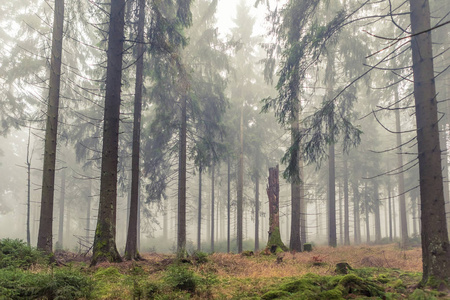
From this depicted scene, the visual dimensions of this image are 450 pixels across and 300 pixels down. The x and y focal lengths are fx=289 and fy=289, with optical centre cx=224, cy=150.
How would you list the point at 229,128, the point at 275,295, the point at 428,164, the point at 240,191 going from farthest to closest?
the point at 229,128 < the point at 240,191 < the point at 428,164 < the point at 275,295

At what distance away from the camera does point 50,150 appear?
9789 millimetres

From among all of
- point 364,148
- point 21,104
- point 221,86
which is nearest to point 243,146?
point 221,86

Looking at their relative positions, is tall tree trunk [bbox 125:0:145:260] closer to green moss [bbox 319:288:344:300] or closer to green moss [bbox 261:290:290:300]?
green moss [bbox 261:290:290:300]

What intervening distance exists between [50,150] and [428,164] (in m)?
10.9

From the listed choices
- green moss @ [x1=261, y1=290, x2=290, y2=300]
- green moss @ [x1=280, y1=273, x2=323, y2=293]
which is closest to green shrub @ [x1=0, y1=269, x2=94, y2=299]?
green moss @ [x1=261, y1=290, x2=290, y2=300]

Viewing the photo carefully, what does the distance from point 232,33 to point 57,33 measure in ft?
56.9

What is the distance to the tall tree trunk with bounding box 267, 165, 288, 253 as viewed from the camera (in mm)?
13727

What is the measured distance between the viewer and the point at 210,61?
17828mm

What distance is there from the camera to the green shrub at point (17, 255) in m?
7.42

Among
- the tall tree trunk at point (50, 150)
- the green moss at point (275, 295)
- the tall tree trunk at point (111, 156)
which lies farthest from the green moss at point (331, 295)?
the tall tree trunk at point (50, 150)

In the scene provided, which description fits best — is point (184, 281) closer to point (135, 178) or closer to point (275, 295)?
point (275, 295)

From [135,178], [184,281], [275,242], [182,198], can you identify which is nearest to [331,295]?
[184,281]

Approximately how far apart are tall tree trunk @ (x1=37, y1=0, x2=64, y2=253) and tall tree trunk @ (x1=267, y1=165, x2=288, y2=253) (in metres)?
9.05

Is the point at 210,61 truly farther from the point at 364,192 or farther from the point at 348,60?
the point at 364,192
